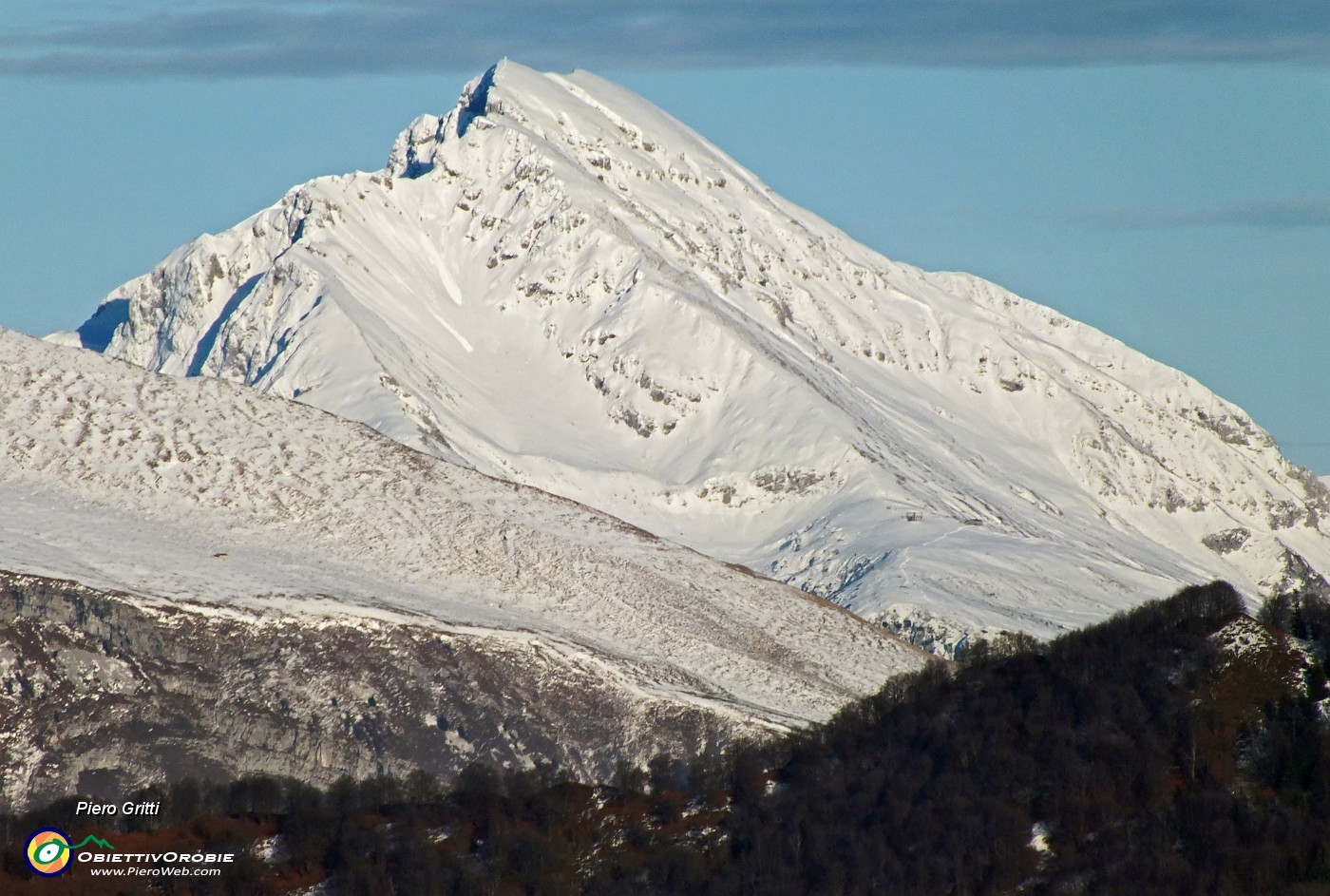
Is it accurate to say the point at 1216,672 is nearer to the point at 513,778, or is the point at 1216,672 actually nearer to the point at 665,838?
the point at 665,838

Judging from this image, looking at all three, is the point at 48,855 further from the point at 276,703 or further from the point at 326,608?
the point at 326,608

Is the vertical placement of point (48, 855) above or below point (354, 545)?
below

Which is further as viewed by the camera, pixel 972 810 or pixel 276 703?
pixel 276 703
